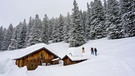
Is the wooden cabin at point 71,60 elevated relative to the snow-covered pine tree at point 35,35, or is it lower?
lower

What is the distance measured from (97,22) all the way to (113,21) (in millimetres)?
7100

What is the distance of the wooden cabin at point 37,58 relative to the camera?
31.5 metres

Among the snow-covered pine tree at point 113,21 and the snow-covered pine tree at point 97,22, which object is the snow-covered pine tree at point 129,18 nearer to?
the snow-covered pine tree at point 113,21

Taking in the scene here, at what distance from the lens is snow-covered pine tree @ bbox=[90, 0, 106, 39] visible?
4436cm

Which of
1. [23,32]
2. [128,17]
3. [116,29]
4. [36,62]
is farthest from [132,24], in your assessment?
[23,32]

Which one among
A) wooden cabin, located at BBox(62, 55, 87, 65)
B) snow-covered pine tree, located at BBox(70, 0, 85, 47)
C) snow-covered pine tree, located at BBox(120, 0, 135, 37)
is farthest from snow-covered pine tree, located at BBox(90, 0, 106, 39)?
wooden cabin, located at BBox(62, 55, 87, 65)

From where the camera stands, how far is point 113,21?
129 feet

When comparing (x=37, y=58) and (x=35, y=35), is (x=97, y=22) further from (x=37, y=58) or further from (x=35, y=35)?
(x=35, y=35)

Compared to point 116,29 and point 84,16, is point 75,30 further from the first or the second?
point 84,16

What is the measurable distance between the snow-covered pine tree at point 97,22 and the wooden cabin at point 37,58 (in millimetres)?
18234

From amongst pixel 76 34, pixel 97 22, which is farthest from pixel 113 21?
pixel 76 34

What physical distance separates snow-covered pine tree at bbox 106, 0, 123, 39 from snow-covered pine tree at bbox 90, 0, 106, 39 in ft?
13.9

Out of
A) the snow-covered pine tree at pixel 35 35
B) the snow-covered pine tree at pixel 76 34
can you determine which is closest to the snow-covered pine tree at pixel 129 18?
the snow-covered pine tree at pixel 76 34

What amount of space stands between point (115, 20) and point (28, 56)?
27.5 metres
